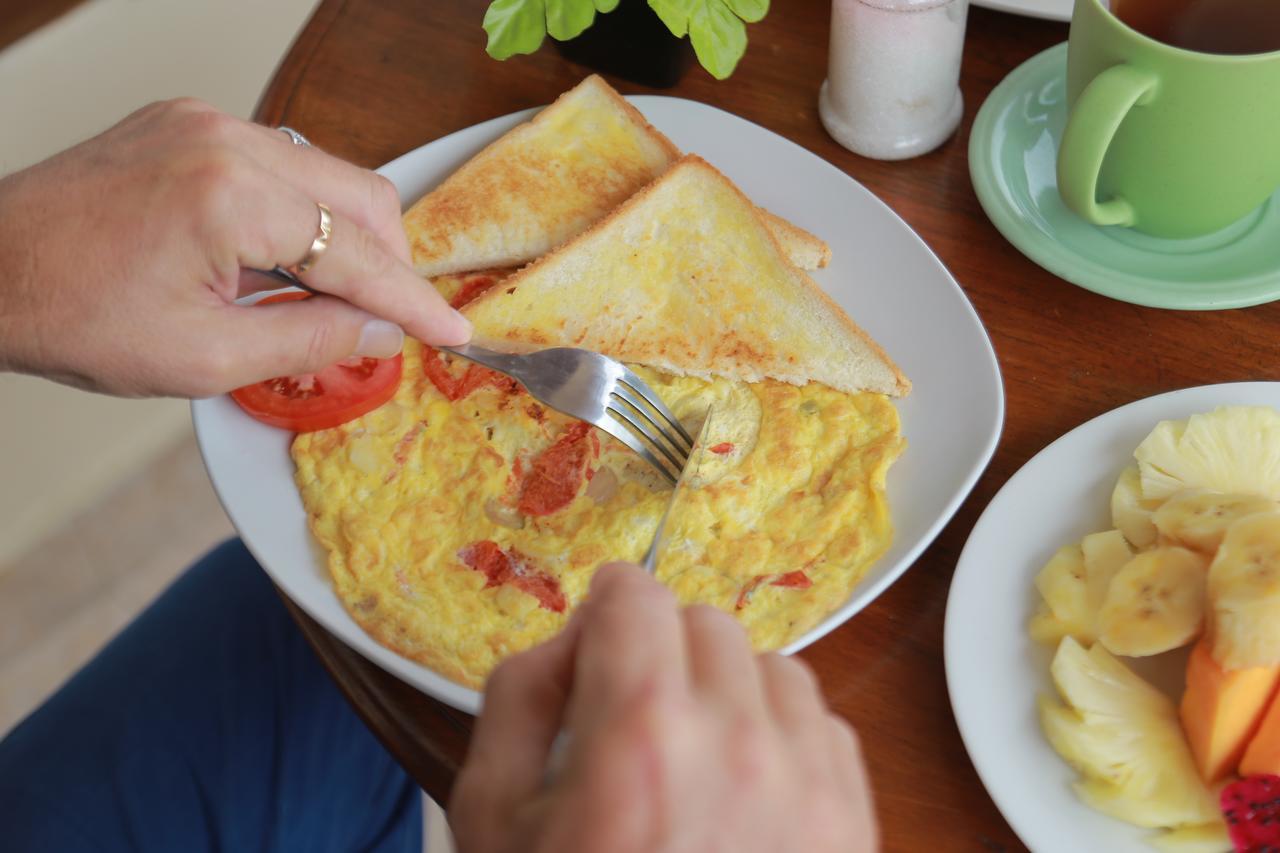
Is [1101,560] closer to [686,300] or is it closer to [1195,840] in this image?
[1195,840]

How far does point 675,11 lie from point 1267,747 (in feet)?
3.45

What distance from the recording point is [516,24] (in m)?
1.55

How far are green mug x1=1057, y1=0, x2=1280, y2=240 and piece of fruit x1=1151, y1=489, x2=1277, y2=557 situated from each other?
45 centimetres

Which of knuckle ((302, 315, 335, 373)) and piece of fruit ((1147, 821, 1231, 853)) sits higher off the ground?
knuckle ((302, 315, 335, 373))

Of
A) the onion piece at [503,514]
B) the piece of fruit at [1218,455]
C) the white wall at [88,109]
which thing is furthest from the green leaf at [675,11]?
the white wall at [88,109]

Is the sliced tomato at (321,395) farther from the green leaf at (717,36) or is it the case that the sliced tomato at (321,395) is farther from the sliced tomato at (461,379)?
the green leaf at (717,36)

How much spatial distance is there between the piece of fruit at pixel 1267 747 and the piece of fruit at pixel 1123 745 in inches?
1.8

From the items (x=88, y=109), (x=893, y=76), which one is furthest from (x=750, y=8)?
(x=88, y=109)

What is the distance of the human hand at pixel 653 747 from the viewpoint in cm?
66

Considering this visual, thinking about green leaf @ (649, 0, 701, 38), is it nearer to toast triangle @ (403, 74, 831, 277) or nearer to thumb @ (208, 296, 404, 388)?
toast triangle @ (403, 74, 831, 277)

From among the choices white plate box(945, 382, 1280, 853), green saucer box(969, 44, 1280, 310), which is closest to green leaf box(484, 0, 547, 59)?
green saucer box(969, 44, 1280, 310)

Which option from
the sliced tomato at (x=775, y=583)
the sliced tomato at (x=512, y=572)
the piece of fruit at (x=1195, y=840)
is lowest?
the piece of fruit at (x=1195, y=840)

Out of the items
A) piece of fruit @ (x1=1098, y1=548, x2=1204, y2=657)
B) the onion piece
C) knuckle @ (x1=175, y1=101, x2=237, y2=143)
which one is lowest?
the onion piece

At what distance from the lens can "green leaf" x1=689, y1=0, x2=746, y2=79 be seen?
150 cm
